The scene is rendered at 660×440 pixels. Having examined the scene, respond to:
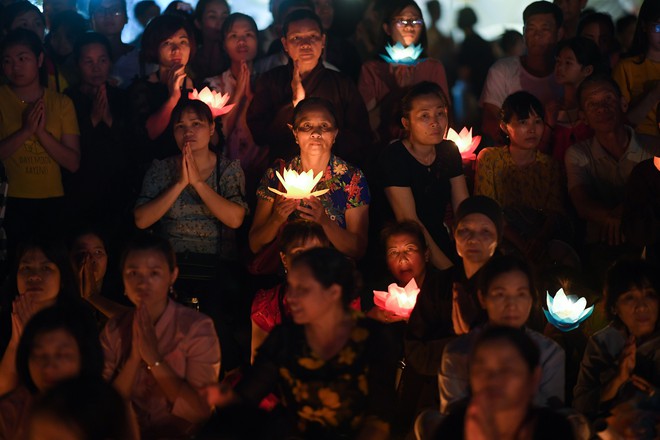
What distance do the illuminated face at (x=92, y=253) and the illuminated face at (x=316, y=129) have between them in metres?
1.12

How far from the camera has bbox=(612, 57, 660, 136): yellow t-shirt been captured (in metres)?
6.22

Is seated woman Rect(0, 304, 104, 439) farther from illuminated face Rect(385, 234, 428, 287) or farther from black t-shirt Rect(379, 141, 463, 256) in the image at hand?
black t-shirt Rect(379, 141, 463, 256)

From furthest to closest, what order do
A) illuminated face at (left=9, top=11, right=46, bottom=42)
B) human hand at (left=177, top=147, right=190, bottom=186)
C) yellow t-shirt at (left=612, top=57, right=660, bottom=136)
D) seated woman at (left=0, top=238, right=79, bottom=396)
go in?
illuminated face at (left=9, top=11, right=46, bottom=42)
yellow t-shirt at (left=612, top=57, right=660, bottom=136)
human hand at (left=177, top=147, right=190, bottom=186)
seated woman at (left=0, top=238, right=79, bottom=396)

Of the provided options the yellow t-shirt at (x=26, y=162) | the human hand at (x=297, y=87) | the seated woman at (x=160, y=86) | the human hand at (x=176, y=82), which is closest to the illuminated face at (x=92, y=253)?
the yellow t-shirt at (x=26, y=162)

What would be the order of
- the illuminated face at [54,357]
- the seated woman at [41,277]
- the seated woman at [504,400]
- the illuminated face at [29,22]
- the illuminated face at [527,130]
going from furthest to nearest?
the illuminated face at [29,22], the illuminated face at [527,130], the seated woman at [41,277], the illuminated face at [54,357], the seated woman at [504,400]

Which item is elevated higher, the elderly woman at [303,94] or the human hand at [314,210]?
the elderly woman at [303,94]

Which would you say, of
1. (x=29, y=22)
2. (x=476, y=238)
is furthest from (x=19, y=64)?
(x=476, y=238)

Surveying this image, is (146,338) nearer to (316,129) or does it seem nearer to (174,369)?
(174,369)

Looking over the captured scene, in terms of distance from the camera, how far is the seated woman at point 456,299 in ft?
14.0

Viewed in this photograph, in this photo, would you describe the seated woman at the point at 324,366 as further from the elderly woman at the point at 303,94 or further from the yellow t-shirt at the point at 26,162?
the yellow t-shirt at the point at 26,162

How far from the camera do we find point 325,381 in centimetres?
374

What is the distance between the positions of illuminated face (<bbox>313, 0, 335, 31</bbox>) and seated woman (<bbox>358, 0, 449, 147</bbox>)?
67cm

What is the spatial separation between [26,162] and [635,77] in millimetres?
3443

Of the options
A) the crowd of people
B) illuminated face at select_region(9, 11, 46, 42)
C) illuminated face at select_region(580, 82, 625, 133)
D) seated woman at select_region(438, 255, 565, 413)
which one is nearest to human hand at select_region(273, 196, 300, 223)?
the crowd of people
